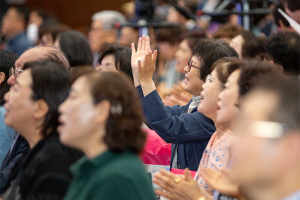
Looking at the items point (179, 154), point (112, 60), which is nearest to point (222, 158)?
point (179, 154)

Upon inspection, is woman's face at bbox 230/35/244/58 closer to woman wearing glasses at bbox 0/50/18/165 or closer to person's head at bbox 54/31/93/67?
person's head at bbox 54/31/93/67

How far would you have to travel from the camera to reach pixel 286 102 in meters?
0.95

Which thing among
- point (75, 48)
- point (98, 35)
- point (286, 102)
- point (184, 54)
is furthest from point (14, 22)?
point (286, 102)

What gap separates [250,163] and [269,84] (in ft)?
0.67

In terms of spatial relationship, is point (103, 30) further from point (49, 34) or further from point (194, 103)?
point (194, 103)

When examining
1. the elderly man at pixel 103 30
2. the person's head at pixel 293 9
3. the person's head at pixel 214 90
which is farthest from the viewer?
the elderly man at pixel 103 30

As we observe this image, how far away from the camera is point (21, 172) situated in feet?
4.64

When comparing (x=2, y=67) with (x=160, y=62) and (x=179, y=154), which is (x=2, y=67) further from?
(x=160, y=62)

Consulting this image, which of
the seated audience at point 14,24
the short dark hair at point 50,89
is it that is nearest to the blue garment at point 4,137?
the short dark hair at point 50,89

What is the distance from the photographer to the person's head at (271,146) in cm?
91

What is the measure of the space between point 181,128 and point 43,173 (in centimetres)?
70

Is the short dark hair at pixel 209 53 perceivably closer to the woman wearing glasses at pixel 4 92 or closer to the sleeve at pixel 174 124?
the sleeve at pixel 174 124

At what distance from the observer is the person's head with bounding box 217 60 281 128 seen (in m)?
1.36

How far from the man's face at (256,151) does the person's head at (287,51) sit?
128 centimetres
